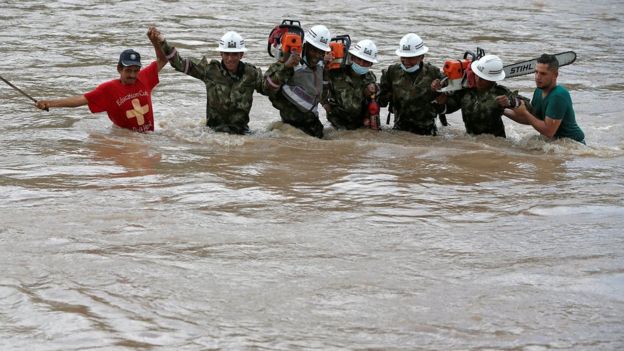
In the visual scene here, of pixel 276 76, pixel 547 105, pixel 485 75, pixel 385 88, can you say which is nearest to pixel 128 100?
pixel 276 76

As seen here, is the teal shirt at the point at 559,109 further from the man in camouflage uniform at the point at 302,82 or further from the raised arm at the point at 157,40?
the raised arm at the point at 157,40

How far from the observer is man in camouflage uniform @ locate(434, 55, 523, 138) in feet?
36.0

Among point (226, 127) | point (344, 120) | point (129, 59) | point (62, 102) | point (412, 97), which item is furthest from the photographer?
point (344, 120)

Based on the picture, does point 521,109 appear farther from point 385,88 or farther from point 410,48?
point 385,88

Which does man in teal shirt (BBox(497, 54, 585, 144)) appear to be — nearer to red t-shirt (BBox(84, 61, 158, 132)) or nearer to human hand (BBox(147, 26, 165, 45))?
human hand (BBox(147, 26, 165, 45))

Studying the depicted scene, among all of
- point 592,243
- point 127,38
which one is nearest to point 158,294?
point 592,243

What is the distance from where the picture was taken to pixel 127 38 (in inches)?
817

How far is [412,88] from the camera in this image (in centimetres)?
1160

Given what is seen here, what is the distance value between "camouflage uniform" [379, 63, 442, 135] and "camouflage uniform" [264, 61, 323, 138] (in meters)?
0.83

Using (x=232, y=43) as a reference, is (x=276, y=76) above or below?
below

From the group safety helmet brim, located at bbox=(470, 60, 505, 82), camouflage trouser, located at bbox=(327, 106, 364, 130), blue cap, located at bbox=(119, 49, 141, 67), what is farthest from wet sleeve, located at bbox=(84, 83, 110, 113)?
safety helmet brim, located at bbox=(470, 60, 505, 82)

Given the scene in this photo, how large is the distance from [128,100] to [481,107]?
3729 millimetres

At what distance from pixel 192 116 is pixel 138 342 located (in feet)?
25.5

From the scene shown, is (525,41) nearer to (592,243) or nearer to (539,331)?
(592,243)
